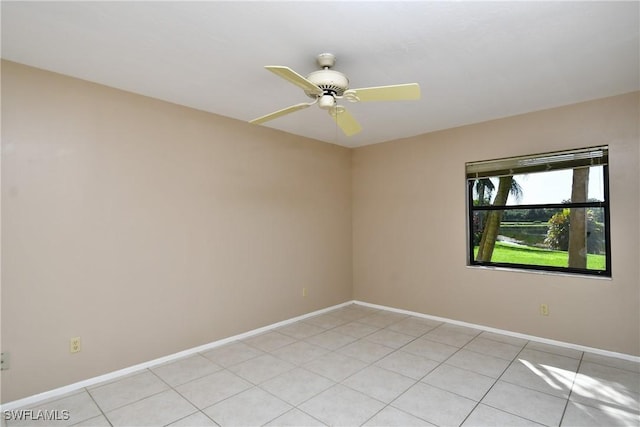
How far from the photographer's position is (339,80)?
2.12 m

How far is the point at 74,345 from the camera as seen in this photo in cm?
261

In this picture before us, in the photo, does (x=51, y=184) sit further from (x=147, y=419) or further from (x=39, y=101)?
(x=147, y=419)

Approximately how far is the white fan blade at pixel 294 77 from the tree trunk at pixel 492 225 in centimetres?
279

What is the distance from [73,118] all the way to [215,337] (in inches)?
93.2

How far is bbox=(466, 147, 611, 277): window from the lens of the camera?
3.27 metres

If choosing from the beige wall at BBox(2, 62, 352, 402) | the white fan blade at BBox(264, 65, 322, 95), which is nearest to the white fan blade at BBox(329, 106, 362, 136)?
the white fan blade at BBox(264, 65, 322, 95)

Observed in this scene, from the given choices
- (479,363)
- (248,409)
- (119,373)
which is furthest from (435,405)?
(119,373)

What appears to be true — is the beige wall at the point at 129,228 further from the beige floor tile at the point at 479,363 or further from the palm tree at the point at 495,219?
the palm tree at the point at 495,219

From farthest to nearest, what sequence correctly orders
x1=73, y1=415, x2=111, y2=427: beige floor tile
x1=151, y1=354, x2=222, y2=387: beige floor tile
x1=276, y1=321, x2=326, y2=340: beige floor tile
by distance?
x1=276, y1=321, x2=326, y2=340: beige floor tile, x1=151, y1=354, x2=222, y2=387: beige floor tile, x1=73, y1=415, x2=111, y2=427: beige floor tile

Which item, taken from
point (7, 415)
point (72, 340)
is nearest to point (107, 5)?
point (72, 340)

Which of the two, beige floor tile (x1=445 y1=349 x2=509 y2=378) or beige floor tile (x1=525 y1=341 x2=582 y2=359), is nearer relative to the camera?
beige floor tile (x1=445 y1=349 x2=509 y2=378)

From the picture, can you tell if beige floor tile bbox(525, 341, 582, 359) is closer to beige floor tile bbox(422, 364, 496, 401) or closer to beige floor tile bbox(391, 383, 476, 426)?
beige floor tile bbox(422, 364, 496, 401)

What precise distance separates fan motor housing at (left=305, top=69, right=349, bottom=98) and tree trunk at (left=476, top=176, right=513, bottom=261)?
2.66m

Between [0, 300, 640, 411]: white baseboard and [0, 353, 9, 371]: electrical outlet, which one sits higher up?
[0, 353, 9, 371]: electrical outlet
